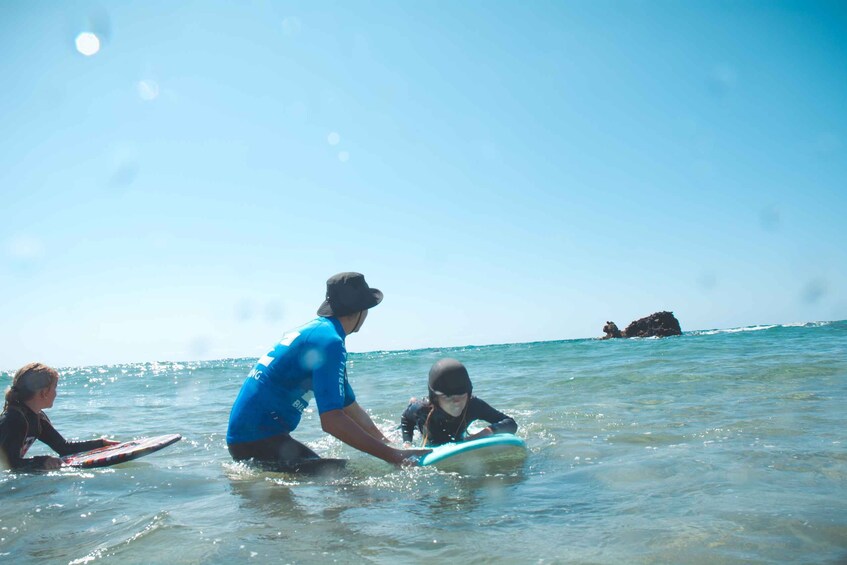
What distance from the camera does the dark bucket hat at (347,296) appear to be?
3.95 meters

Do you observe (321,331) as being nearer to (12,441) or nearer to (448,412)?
(448,412)

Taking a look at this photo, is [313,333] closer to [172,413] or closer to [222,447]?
[222,447]

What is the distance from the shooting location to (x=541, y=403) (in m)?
9.66

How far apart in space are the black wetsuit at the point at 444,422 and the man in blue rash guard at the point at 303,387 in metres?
1.34

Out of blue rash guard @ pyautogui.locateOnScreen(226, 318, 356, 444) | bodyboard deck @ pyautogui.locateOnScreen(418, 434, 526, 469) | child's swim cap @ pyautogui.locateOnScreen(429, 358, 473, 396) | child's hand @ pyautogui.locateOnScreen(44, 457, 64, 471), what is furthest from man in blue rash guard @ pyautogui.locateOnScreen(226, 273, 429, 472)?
child's hand @ pyautogui.locateOnScreen(44, 457, 64, 471)

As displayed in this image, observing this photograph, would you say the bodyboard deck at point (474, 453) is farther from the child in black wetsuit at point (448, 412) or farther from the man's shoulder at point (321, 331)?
the man's shoulder at point (321, 331)

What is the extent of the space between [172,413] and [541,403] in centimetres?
830

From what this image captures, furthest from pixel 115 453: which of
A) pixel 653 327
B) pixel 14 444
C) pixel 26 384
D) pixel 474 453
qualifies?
pixel 653 327

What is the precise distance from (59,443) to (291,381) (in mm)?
3871

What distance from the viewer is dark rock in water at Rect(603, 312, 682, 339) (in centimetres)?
6012

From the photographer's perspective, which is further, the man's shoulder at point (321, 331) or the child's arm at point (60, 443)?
the child's arm at point (60, 443)

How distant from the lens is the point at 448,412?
17.8ft

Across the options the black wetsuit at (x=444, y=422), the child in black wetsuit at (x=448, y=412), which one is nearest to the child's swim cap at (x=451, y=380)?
the child in black wetsuit at (x=448, y=412)

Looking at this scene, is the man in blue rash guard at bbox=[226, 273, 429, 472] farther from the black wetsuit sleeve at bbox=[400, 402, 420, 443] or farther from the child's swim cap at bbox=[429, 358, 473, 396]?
the black wetsuit sleeve at bbox=[400, 402, 420, 443]
